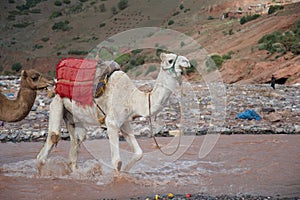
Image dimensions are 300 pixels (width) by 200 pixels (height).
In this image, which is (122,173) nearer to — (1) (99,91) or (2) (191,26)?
(1) (99,91)

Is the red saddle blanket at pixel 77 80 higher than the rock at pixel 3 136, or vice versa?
the red saddle blanket at pixel 77 80

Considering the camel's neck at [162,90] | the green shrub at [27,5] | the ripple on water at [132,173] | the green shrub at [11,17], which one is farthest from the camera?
the green shrub at [27,5]

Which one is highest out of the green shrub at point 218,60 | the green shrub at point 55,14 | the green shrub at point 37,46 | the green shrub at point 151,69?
the green shrub at point 55,14

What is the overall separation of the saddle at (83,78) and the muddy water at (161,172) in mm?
1284

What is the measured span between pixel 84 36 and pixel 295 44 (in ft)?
122

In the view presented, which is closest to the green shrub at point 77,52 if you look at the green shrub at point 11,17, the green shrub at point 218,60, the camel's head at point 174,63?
the green shrub at point 11,17

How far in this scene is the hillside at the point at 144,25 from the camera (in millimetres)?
30594

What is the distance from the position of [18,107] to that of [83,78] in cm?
105

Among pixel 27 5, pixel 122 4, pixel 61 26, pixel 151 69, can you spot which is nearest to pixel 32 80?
pixel 151 69

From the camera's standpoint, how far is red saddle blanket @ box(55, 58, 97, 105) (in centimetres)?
802

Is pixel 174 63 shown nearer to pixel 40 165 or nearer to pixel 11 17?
pixel 40 165

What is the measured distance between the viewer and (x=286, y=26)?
36.7m

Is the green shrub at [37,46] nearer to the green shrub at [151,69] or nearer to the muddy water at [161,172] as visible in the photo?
the green shrub at [151,69]

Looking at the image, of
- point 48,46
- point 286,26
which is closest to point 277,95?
point 286,26
